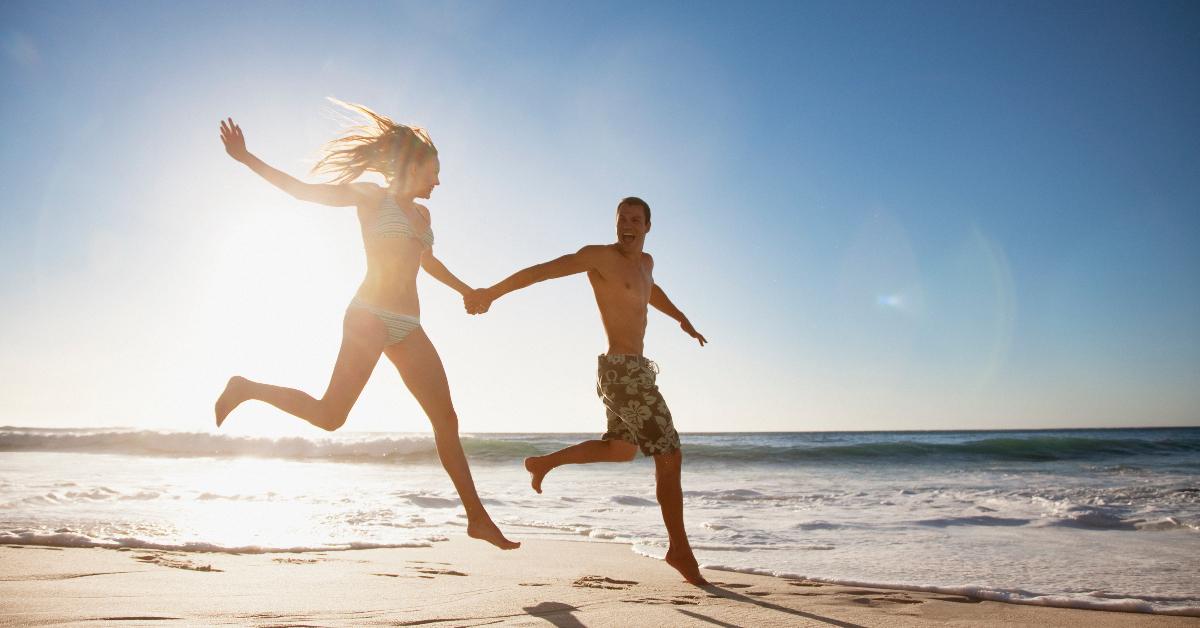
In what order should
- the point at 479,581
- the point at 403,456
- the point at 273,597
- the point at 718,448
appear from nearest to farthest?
1. the point at 273,597
2. the point at 479,581
3. the point at 403,456
4. the point at 718,448

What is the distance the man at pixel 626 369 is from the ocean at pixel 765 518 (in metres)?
1.05

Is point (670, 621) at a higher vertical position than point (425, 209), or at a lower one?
lower

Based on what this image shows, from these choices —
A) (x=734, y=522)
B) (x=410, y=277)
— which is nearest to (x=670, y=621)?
(x=410, y=277)

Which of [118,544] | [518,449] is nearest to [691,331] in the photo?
[118,544]

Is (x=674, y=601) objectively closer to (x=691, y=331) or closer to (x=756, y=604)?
(x=756, y=604)

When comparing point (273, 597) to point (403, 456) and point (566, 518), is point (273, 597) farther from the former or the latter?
point (403, 456)

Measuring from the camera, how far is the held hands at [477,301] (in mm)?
4520

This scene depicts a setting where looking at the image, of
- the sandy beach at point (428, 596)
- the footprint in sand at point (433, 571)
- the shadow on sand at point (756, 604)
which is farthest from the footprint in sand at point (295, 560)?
the shadow on sand at point (756, 604)

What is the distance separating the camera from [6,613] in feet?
9.07

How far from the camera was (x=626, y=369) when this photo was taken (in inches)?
176

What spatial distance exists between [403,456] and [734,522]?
15056 mm

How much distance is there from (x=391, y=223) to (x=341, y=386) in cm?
84

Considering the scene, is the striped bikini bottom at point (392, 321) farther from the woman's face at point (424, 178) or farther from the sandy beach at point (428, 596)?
the sandy beach at point (428, 596)

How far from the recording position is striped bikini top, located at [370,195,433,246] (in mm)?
3691
